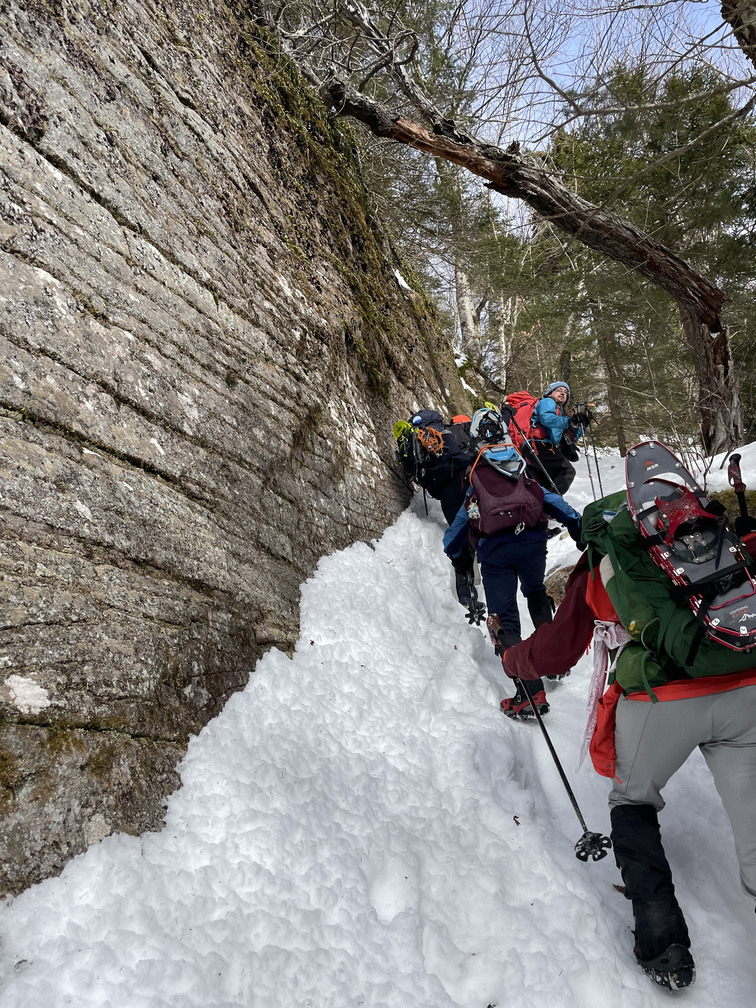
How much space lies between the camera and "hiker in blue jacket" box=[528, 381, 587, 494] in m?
7.40

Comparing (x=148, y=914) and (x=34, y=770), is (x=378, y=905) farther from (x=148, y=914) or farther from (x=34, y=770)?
(x=34, y=770)

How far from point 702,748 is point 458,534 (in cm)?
318

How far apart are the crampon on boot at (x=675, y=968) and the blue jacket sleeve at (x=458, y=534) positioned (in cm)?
352

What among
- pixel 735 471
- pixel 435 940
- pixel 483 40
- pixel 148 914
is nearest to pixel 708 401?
pixel 483 40

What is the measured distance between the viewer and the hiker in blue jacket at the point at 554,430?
7.40 metres

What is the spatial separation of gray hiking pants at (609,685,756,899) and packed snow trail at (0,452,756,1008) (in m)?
0.61

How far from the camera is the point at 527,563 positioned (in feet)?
15.5

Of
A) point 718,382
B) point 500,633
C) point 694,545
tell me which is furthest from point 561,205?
point 694,545

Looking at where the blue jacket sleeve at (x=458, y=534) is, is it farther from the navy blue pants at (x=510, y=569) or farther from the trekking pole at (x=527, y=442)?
the trekking pole at (x=527, y=442)

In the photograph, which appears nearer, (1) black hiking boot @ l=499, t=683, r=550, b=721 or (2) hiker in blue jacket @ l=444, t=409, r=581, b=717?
(1) black hiking boot @ l=499, t=683, r=550, b=721

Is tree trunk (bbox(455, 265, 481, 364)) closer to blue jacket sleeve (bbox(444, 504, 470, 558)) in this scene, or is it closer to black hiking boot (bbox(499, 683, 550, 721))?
blue jacket sleeve (bbox(444, 504, 470, 558))

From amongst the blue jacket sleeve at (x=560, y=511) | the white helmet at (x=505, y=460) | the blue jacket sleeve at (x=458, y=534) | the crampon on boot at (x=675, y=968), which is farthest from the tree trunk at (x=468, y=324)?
the crampon on boot at (x=675, y=968)

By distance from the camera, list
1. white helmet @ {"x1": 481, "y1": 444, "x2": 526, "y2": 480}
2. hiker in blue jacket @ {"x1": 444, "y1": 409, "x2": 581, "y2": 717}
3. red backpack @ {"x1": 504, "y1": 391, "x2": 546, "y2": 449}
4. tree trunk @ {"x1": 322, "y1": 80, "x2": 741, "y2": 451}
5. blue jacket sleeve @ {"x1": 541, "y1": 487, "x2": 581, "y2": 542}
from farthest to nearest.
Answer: tree trunk @ {"x1": 322, "y1": 80, "x2": 741, "y2": 451} → red backpack @ {"x1": 504, "y1": 391, "x2": 546, "y2": 449} → blue jacket sleeve @ {"x1": 541, "y1": 487, "x2": 581, "y2": 542} → white helmet @ {"x1": 481, "y1": 444, "x2": 526, "y2": 480} → hiker in blue jacket @ {"x1": 444, "y1": 409, "x2": 581, "y2": 717}

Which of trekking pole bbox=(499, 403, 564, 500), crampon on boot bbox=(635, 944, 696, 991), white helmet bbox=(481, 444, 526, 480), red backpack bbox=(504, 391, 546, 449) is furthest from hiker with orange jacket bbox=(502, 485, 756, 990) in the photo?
red backpack bbox=(504, 391, 546, 449)
